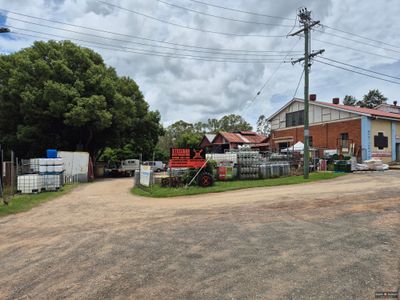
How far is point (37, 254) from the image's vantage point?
6668 mm

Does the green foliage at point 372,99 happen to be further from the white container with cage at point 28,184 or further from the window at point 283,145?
the white container with cage at point 28,184

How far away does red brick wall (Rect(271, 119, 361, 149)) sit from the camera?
1222 inches

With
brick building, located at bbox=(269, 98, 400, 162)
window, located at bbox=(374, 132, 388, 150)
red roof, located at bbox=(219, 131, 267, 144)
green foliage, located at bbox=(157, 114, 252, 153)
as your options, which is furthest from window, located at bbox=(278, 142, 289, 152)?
green foliage, located at bbox=(157, 114, 252, 153)

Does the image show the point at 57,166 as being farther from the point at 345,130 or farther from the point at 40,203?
the point at 345,130

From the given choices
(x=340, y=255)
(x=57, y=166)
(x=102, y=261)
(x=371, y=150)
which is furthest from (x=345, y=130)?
(x=102, y=261)

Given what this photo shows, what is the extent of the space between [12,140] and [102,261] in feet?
98.6

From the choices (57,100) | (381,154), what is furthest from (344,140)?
(57,100)

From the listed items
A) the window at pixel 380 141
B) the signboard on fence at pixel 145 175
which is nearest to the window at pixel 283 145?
the window at pixel 380 141

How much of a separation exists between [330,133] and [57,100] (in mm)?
26276

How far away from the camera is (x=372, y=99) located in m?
68.1

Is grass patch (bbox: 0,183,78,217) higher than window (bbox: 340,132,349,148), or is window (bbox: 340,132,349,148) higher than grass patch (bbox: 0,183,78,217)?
window (bbox: 340,132,349,148)

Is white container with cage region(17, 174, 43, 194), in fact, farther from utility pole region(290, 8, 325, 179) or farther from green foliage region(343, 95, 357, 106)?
green foliage region(343, 95, 357, 106)

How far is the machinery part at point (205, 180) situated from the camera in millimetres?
18592

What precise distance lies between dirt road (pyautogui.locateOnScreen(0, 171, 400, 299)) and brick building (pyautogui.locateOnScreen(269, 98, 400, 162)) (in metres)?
21.2
